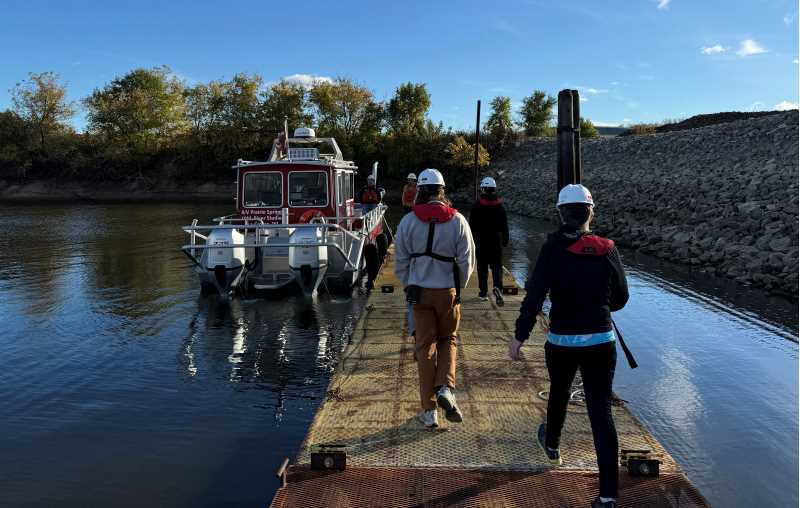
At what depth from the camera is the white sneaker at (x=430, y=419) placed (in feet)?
15.6

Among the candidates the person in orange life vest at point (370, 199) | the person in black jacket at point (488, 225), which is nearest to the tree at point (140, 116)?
the person in orange life vest at point (370, 199)

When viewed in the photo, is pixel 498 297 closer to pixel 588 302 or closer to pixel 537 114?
pixel 588 302

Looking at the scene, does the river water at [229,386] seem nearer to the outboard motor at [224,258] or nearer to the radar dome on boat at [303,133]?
the outboard motor at [224,258]

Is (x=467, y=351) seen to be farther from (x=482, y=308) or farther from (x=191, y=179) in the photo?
(x=191, y=179)

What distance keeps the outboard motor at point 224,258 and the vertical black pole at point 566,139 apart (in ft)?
25.4

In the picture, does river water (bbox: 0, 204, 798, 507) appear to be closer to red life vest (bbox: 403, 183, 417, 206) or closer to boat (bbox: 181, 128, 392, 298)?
boat (bbox: 181, 128, 392, 298)

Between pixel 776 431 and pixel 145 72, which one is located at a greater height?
pixel 145 72

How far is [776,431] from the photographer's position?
21.2 ft

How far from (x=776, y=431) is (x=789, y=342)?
3.97 meters

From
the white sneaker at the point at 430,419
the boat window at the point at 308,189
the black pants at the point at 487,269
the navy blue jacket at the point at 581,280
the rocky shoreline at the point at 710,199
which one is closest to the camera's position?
the navy blue jacket at the point at 581,280

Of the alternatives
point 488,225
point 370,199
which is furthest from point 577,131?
point 370,199

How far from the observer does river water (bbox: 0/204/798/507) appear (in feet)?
17.8

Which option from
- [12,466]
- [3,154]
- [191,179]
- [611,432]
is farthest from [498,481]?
[3,154]

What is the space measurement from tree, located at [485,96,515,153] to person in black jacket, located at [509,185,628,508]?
5675 cm
